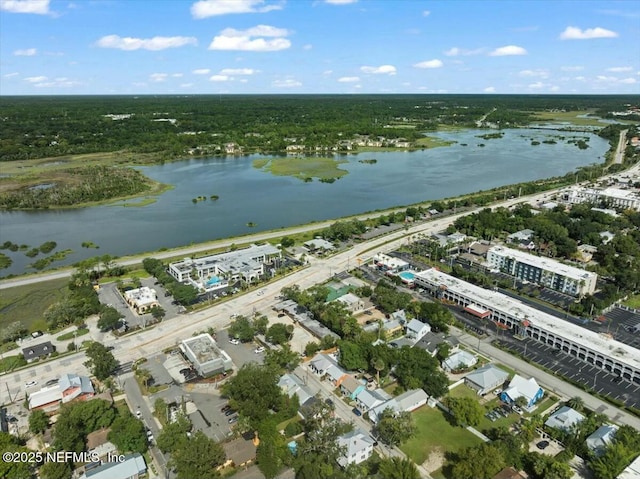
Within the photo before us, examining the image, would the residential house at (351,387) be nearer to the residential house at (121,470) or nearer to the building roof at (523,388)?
the building roof at (523,388)

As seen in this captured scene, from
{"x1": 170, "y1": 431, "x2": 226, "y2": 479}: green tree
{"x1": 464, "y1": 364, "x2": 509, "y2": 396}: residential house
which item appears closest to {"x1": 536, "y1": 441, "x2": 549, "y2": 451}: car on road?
{"x1": 464, "y1": 364, "x2": 509, "y2": 396}: residential house

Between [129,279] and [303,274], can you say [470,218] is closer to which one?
[303,274]

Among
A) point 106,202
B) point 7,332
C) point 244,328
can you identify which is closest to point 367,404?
point 244,328

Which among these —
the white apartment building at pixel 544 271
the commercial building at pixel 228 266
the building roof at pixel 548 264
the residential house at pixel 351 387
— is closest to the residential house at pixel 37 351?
the commercial building at pixel 228 266

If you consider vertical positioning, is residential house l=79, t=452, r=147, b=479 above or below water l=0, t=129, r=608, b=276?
below

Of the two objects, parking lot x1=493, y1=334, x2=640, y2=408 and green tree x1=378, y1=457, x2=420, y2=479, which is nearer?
green tree x1=378, y1=457, x2=420, y2=479

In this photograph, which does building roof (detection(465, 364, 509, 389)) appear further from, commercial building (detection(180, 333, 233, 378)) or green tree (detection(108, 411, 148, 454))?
green tree (detection(108, 411, 148, 454))

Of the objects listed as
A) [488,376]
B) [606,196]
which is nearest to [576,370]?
[488,376]

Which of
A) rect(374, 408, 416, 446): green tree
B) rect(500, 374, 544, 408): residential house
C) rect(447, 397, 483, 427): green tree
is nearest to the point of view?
rect(374, 408, 416, 446): green tree
